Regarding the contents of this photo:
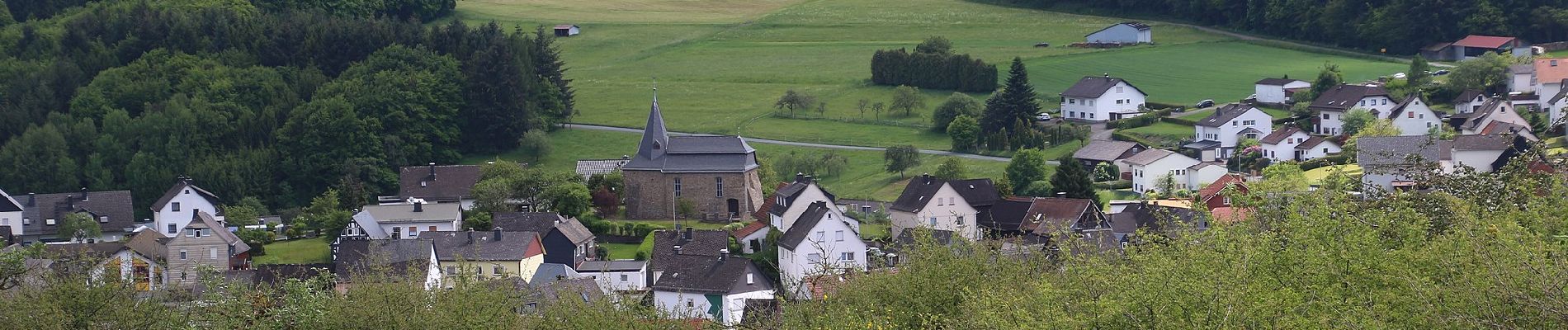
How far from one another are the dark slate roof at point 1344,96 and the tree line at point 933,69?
13.8 metres

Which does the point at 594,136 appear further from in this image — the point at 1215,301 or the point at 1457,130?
the point at 1215,301

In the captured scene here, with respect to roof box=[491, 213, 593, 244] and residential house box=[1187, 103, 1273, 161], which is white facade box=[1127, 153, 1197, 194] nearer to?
residential house box=[1187, 103, 1273, 161]

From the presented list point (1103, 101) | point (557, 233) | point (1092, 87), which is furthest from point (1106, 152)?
point (557, 233)

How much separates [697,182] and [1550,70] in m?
32.8

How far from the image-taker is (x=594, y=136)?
245 feet

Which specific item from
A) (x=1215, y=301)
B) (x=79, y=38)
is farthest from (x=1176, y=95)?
(x=1215, y=301)

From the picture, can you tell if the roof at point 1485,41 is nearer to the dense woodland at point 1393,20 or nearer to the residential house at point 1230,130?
the dense woodland at point 1393,20

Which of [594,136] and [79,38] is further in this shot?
[79,38]

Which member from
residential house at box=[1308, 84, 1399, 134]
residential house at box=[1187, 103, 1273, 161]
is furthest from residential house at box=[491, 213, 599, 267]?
residential house at box=[1308, 84, 1399, 134]

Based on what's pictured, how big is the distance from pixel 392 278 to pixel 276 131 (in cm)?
4645

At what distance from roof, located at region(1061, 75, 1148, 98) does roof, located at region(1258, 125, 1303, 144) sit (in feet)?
31.0

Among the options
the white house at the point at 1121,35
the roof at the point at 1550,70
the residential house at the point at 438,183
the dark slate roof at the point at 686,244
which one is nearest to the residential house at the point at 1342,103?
the roof at the point at 1550,70

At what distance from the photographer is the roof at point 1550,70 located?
70562 millimetres

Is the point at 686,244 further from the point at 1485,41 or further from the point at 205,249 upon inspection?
the point at 1485,41
